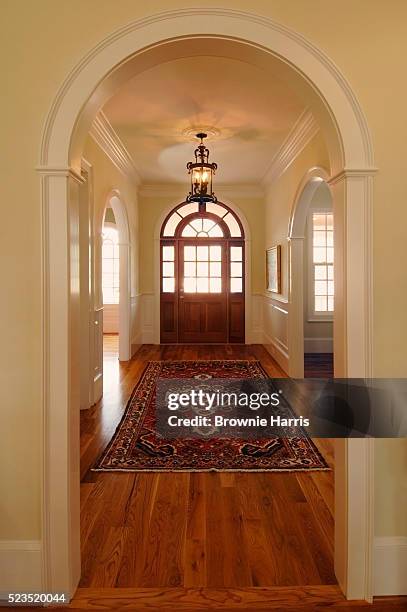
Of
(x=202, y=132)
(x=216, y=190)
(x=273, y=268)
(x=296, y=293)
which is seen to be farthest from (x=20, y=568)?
(x=216, y=190)

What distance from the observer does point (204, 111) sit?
14.8 feet

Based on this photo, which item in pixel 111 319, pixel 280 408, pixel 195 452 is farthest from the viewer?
pixel 111 319

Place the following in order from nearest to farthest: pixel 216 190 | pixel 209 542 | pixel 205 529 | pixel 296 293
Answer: pixel 209 542 < pixel 205 529 < pixel 296 293 < pixel 216 190

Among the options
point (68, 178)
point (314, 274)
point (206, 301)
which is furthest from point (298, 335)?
point (68, 178)

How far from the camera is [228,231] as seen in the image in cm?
836

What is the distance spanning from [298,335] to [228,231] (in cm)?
342

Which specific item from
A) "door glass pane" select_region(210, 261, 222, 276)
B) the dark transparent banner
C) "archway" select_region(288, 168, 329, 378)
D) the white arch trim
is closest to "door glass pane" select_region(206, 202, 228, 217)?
the white arch trim

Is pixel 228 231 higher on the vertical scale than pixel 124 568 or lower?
higher

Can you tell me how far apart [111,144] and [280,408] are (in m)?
3.69

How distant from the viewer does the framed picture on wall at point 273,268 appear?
21.3 feet

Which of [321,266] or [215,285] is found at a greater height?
[321,266]

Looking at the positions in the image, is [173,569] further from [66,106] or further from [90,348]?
[90,348]

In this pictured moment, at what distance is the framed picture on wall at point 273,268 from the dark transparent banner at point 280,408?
1586 millimetres

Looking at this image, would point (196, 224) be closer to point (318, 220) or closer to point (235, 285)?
point (235, 285)
